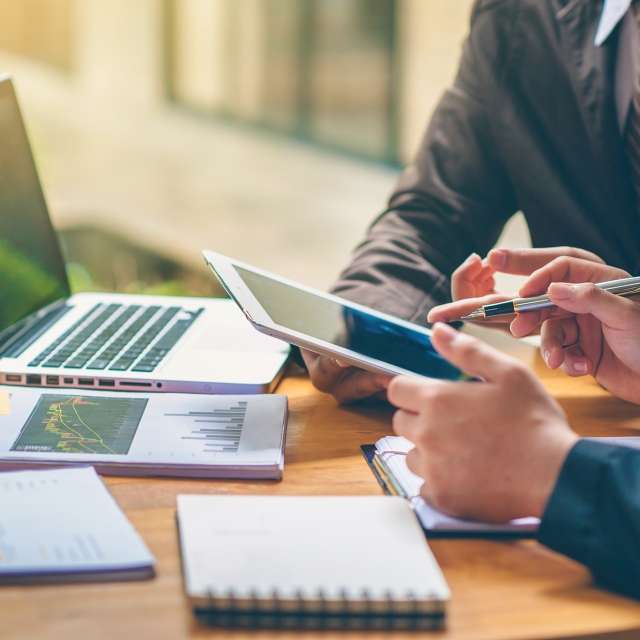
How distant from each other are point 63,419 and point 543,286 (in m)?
0.52

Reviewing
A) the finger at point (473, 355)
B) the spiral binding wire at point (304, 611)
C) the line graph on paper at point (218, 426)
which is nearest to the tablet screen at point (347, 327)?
the line graph on paper at point (218, 426)

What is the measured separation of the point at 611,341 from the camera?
1105 millimetres

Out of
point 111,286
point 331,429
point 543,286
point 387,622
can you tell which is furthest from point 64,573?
point 111,286

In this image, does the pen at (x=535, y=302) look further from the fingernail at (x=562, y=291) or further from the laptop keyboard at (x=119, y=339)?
the laptop keyboard at (x=119, y=339)

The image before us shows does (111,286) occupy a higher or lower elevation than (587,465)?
lower

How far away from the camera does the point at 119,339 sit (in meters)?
1.20

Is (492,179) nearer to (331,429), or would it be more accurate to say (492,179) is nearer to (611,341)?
(611,341)

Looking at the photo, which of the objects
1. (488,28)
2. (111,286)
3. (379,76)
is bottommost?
(111,286)

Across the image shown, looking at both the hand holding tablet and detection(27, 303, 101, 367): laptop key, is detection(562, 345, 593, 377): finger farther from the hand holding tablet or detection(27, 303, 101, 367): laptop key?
detection(27, 303, 101, 367): laptop key

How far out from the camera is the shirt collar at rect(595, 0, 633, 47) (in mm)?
1369

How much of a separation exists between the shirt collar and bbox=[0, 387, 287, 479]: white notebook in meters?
0.70

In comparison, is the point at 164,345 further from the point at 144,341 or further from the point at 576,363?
the point at 576,363

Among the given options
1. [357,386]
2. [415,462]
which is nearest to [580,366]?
[357,386]

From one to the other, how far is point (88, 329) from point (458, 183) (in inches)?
22.7
